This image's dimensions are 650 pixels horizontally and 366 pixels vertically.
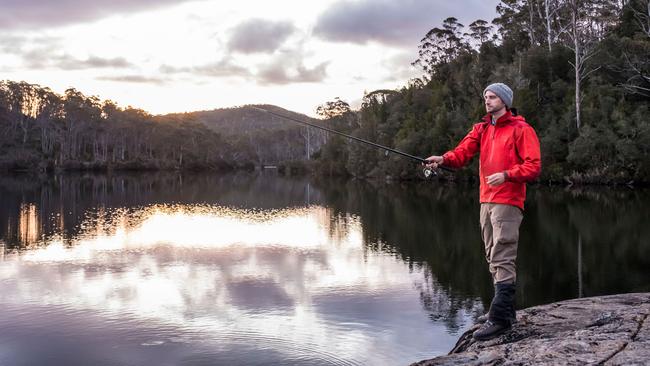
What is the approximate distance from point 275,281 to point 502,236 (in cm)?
841

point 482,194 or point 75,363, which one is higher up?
point 482,194

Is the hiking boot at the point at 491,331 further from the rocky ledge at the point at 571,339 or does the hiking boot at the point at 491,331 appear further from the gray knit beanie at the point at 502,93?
the gray knit beanie at the point at 502,93

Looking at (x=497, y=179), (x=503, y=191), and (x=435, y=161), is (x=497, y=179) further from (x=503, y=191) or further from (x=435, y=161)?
(x=435, y=161)

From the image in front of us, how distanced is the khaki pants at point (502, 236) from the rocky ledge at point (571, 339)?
22.5 inches

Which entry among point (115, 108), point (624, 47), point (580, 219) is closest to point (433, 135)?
point (624, 47)

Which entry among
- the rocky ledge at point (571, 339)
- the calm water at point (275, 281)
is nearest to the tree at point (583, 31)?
the calm water at point (275, 281)

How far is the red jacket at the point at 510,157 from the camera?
509cm

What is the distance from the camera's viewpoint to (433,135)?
56.3m

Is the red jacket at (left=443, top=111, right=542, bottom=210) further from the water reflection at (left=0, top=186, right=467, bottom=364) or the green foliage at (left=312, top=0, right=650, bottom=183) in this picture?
the green foliage at (left=312, top=0, right=650, bottom=183)

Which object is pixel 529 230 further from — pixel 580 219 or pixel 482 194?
pixel 482 194

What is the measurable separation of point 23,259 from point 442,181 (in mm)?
47191

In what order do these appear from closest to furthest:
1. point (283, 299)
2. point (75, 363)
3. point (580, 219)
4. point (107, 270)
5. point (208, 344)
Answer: point (75, 363) → point (208, 344) → point (283, 299) → point (107, 270) → point (580, 219)

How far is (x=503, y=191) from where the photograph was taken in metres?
5.26

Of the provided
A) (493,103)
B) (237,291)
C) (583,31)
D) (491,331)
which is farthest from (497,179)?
(583,31)
